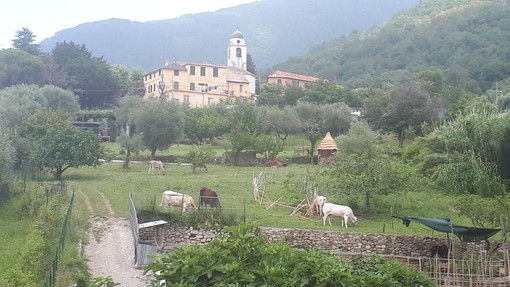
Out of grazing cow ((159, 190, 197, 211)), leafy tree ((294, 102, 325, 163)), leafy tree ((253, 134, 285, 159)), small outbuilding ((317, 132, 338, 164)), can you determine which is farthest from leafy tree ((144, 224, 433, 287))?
leafy tree ((294, 102, 325, 163))

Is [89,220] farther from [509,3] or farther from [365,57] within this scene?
[509,3]

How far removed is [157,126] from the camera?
4119 cm

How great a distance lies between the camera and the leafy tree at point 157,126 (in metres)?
41.2

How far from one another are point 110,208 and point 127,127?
101 feet

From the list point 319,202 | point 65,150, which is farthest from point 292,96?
point 319,202

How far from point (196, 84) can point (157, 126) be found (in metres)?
34.1

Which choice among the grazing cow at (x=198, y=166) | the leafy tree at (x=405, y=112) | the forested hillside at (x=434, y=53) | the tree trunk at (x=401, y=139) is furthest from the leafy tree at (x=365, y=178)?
the forested hillside at (x=434, y=53)

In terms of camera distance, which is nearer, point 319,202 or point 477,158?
point 319,202

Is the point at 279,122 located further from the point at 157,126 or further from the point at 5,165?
the point at 5,165

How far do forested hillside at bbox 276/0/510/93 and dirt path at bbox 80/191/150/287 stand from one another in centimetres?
6547

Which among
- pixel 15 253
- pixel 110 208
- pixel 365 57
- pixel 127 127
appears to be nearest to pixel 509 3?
pixel 365 57

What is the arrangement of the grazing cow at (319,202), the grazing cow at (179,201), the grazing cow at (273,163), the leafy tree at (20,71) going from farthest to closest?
the leafy tree at (20,71)
the grazing cow at (273,163)
the grazing cow at (319,202)
the grazing cow at (179,201)

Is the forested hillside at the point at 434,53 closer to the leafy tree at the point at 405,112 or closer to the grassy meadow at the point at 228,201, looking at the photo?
the leafy tree at the point at 405,112

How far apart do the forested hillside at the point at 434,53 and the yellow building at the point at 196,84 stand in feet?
76.5
